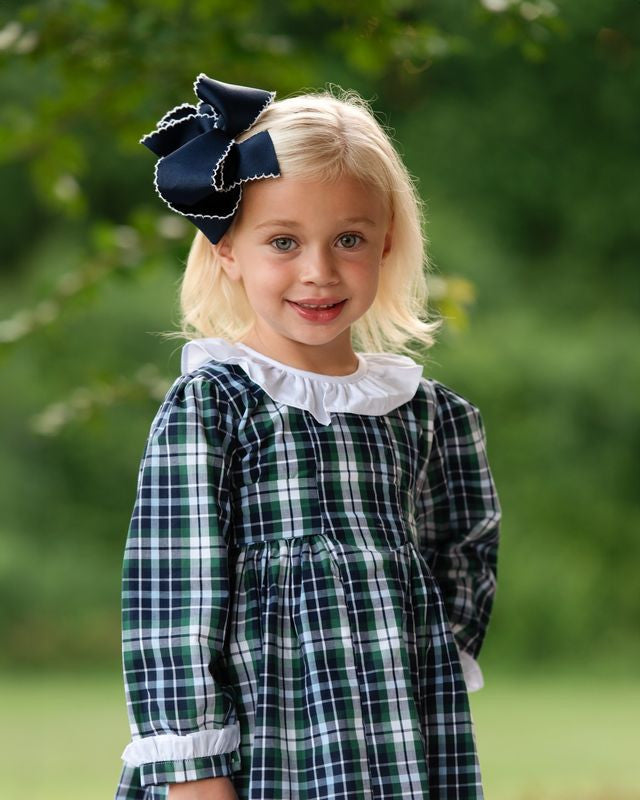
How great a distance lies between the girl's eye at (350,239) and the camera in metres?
1.29

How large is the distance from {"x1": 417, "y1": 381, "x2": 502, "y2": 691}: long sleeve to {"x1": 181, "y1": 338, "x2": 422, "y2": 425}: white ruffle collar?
89 mm

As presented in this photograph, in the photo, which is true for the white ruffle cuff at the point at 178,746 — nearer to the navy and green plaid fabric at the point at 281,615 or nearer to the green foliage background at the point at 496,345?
the navy and green plaid fabric at the point at 281,615

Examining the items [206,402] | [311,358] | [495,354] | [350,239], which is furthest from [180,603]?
[495,354]

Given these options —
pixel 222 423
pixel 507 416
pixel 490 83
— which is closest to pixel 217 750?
pixel 222 423

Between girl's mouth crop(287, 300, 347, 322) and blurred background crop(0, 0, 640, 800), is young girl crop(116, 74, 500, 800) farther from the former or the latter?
blurred background crop(0, 0, 640, 800)

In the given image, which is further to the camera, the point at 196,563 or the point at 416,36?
the point at 416,36

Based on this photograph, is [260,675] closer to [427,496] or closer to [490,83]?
[427,496]

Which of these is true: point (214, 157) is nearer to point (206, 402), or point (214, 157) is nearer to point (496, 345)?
point (206, 402)

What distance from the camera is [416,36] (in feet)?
7.68

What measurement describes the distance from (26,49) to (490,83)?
12.9 ft

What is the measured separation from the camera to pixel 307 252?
1274 mm

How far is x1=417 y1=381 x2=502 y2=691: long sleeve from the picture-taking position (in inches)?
57.2


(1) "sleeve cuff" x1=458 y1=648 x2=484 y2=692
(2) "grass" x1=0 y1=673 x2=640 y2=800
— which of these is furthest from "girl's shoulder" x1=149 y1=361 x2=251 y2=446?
(2) "grass" x1=0 y1=673 x2=640 y2=800

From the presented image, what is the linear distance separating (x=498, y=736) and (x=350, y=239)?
11.1ft
